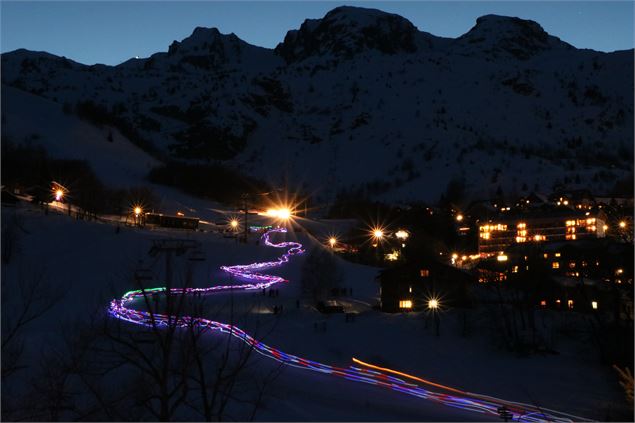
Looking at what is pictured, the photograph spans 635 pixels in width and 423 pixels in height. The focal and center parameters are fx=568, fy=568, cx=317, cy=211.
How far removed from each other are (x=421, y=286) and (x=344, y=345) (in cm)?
1324

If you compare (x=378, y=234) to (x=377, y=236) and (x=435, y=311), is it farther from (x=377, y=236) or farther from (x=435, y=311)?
(x=435, y=311)

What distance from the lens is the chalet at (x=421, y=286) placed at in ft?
153

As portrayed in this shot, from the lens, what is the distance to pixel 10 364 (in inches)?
647

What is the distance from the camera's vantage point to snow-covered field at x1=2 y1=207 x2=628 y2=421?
24.8 m

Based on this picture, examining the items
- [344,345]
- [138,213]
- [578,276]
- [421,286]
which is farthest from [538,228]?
[344,345]

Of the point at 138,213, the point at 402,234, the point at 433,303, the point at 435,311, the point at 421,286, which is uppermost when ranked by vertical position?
the point at 402,234

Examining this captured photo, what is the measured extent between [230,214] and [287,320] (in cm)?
6247

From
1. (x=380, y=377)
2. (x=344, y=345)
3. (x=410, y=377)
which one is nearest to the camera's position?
(x=380, y=377)

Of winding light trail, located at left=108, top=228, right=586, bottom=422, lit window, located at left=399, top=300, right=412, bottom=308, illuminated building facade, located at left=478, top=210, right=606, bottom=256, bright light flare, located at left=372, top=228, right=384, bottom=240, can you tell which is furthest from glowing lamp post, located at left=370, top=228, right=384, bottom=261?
winding light trail, located at left=108, top=228, right=586, bottom=422

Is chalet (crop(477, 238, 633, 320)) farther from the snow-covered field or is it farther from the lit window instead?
the lit window

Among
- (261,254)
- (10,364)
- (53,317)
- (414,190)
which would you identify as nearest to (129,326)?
(53,317)

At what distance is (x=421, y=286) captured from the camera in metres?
47.3

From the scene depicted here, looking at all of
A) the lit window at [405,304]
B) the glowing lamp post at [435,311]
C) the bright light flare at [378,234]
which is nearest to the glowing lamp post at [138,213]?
the bright light flare at [378,234]

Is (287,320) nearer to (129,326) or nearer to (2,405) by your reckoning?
(129,326)
